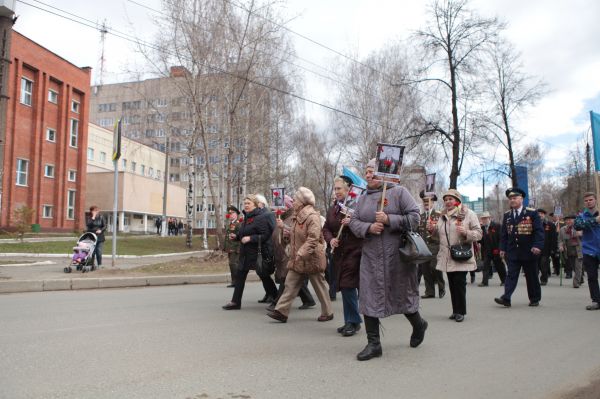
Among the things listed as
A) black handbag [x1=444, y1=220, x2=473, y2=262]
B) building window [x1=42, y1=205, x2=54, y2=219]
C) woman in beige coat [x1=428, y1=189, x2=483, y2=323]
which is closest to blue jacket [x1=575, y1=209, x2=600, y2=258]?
woman in beige coat [x1=428, y1=189, x2=483, y2=323]

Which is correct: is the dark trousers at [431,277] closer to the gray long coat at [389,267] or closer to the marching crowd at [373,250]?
the marching crowd at [373,250]

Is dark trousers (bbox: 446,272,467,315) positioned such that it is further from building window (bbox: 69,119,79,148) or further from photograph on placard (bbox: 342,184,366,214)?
building window (bbox: 69,119,79,148)

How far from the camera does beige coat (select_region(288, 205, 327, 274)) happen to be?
6.69 meters

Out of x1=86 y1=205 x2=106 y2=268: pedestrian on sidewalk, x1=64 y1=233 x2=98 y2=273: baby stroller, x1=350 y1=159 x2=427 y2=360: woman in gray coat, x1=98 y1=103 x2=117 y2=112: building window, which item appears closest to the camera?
x1=350 y1=159 x2=427 y2=360: woman in gray coat

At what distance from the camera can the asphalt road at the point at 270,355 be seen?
13.3ft

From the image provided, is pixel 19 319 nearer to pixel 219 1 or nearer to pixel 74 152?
pixel 219 1

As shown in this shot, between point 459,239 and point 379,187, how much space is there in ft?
10.2

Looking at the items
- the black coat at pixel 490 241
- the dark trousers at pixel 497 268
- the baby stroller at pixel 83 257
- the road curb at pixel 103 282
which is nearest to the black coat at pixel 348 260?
the road curb at pixel 103 282

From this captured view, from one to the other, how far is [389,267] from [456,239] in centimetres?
329

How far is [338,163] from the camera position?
4191cm

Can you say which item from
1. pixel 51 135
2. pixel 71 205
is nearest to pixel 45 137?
pixel 51 135

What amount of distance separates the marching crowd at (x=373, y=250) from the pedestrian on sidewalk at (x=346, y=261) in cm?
1

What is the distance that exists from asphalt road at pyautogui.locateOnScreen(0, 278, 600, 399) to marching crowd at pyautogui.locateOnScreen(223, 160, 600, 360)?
41 cm

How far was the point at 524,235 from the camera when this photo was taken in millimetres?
8766
